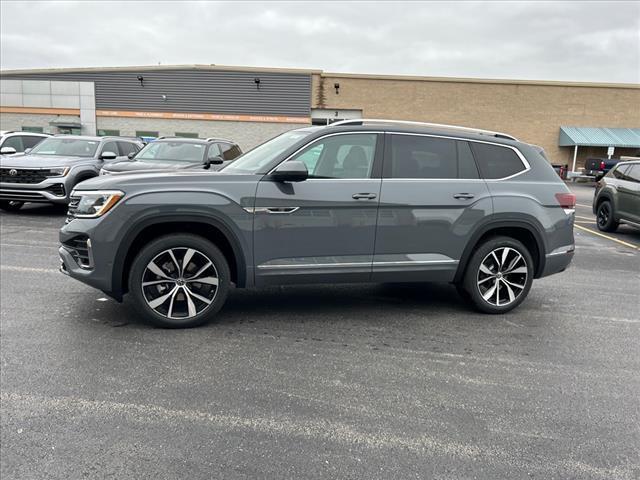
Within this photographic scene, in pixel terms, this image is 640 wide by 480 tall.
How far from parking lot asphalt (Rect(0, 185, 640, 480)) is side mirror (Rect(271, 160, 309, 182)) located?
4.50 feet

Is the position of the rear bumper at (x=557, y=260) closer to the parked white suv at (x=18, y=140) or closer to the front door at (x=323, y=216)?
the front door at (x=323, y=216)

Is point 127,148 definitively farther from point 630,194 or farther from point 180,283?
point 630,194

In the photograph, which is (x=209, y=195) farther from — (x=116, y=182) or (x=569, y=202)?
(x=569, y=202)

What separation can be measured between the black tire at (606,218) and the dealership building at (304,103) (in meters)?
22.5

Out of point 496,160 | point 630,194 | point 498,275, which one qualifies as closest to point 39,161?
point 496,160

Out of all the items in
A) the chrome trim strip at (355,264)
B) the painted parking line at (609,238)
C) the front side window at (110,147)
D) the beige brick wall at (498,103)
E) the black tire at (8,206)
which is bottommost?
the black tire at (8,206)

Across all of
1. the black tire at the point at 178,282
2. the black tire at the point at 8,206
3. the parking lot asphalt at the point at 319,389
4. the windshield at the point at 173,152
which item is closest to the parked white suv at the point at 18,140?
the black tire at the point at 8,206

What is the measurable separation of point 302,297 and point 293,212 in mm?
1397

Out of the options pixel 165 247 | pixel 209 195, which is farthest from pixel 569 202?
pixel 165 247

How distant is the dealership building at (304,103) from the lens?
3259 centimetres

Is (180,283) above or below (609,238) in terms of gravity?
above

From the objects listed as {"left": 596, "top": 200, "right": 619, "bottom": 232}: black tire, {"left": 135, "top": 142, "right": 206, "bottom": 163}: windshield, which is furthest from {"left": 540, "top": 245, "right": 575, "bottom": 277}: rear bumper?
{"left": 135, "top": 142, "right": 206, "bottom": 163}: windshield

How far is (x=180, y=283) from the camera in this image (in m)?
4.24

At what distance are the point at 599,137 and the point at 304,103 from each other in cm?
1985
